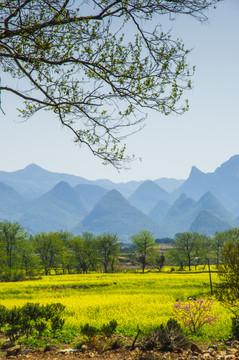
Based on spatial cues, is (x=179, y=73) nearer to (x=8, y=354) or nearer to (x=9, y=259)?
(x=8, y=354)

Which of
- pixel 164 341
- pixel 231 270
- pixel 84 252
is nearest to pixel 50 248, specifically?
pixel 84 252

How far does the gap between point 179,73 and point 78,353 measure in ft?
32.1

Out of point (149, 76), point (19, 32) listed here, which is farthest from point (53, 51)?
point (149, 76)

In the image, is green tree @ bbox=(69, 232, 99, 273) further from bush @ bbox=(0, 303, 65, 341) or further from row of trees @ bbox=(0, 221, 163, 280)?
bush @ bbox=(0, 303, 65, 341)

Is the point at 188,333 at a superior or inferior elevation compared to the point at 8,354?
inferior

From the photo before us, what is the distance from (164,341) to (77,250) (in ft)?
225

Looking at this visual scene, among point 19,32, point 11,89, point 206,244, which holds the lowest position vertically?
point 206,244

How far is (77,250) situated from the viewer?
250ft

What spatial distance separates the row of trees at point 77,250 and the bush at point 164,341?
47775 mm

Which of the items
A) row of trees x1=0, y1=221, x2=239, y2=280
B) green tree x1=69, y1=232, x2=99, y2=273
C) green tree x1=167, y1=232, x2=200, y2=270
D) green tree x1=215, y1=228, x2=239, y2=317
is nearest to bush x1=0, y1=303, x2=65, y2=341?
green tree x1=215, y1=228, x2=239, y2=317

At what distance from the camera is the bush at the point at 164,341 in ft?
32.1

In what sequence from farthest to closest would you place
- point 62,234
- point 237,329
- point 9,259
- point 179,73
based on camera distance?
point 62,234
point 9,259
point 237,329
point 179,73

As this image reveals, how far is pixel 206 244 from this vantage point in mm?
89438

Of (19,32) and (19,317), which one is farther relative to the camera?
(19,317)
